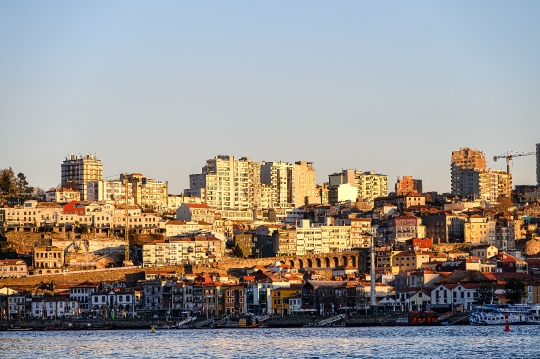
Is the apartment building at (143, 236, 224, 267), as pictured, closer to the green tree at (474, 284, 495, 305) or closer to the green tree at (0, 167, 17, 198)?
the green tree at (0, 167, 17, 198)

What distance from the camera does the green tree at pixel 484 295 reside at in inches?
3179

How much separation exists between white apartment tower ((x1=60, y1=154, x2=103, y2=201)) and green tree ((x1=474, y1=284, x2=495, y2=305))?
259 feet

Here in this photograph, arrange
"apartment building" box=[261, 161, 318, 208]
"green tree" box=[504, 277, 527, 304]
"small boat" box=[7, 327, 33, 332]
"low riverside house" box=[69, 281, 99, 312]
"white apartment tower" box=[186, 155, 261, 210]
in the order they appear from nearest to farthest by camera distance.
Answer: "green tree" box=[504, 277, 527, 304] < "small boat" box=[7, 327, 33, 332] < "low riverside house" box=[69, 281, 99, 312] < "white apartment tower" box=[186, 155, 261, 210] < "apartment building" box=[261, 161, 318, 208]

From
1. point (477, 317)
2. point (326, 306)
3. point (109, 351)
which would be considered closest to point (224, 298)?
point (326, 306)

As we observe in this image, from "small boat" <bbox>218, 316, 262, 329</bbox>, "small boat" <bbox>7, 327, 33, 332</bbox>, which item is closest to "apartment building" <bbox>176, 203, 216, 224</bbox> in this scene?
"small boat" <bbox>7, 327, 33, 332</bbox>

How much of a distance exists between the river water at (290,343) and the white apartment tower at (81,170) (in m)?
78.9

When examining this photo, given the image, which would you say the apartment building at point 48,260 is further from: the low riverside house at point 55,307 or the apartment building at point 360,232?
the apartment building at point 360,232

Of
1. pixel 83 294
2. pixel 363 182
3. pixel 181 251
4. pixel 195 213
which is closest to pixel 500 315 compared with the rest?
pixel 83 294

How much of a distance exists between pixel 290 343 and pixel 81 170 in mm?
96379

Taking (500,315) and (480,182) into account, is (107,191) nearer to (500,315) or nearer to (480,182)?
(480,182)

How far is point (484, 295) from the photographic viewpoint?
80.8m

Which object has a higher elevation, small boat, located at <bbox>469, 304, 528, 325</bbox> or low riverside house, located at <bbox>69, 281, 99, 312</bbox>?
low riverside house, located at <bbox>69, 281, 99, 312</bbox>

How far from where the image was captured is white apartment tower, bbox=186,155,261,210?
485ft

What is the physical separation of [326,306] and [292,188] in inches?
2945
